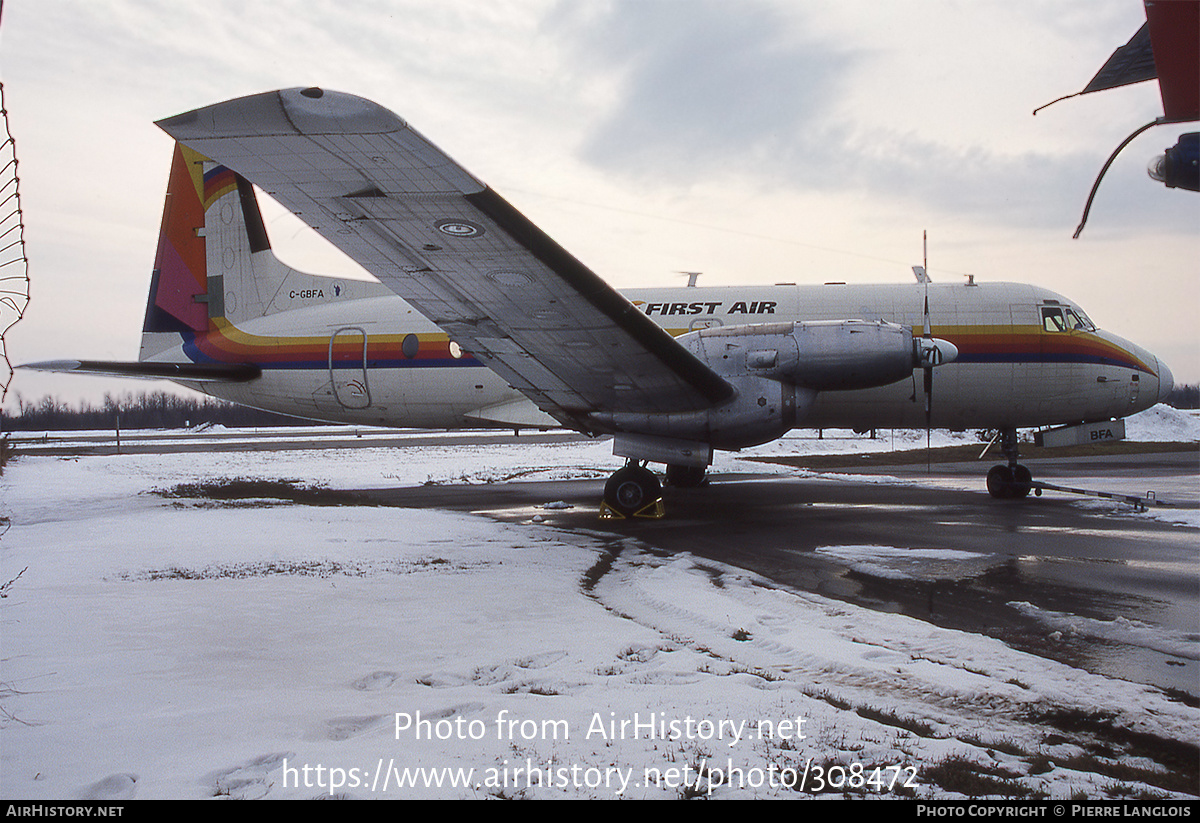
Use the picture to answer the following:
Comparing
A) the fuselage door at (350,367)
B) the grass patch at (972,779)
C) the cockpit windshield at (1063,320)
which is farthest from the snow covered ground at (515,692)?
the cockpit windshield at (1063,320)

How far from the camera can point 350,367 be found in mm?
12508

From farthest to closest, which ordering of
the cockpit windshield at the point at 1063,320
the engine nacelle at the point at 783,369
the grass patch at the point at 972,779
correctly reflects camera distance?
the cockpit windshield at the point at 1063,320, the engine nacelle at the point at 783,369, the grass patch at the point at 972,779

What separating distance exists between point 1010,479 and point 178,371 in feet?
49.9

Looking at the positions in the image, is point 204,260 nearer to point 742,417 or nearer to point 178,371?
point 178,371

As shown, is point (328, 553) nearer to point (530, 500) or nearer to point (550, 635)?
point (550, 635)

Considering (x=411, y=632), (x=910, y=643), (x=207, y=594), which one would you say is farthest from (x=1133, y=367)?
(x=207, y=594)

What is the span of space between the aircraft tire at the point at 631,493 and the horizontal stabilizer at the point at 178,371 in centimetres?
755

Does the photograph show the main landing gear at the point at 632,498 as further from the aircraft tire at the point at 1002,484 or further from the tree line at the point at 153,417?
the tree line at the point at 153,417

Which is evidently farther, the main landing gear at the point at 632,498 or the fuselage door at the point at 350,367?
the fuselage door at the point at 350,367

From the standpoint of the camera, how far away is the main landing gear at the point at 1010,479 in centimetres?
1148

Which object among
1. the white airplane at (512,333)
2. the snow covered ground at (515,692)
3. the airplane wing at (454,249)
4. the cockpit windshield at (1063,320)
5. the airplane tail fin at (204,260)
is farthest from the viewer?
the airplane tail fin at (204,260)

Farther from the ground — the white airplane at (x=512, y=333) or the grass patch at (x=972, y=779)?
the white airplane at (x=512, y=333)

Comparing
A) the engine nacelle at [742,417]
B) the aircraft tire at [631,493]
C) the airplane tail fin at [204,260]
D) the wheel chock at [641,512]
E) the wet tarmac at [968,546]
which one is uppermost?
the airplane tail fin at [204,260]

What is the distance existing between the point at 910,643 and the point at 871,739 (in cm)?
154
